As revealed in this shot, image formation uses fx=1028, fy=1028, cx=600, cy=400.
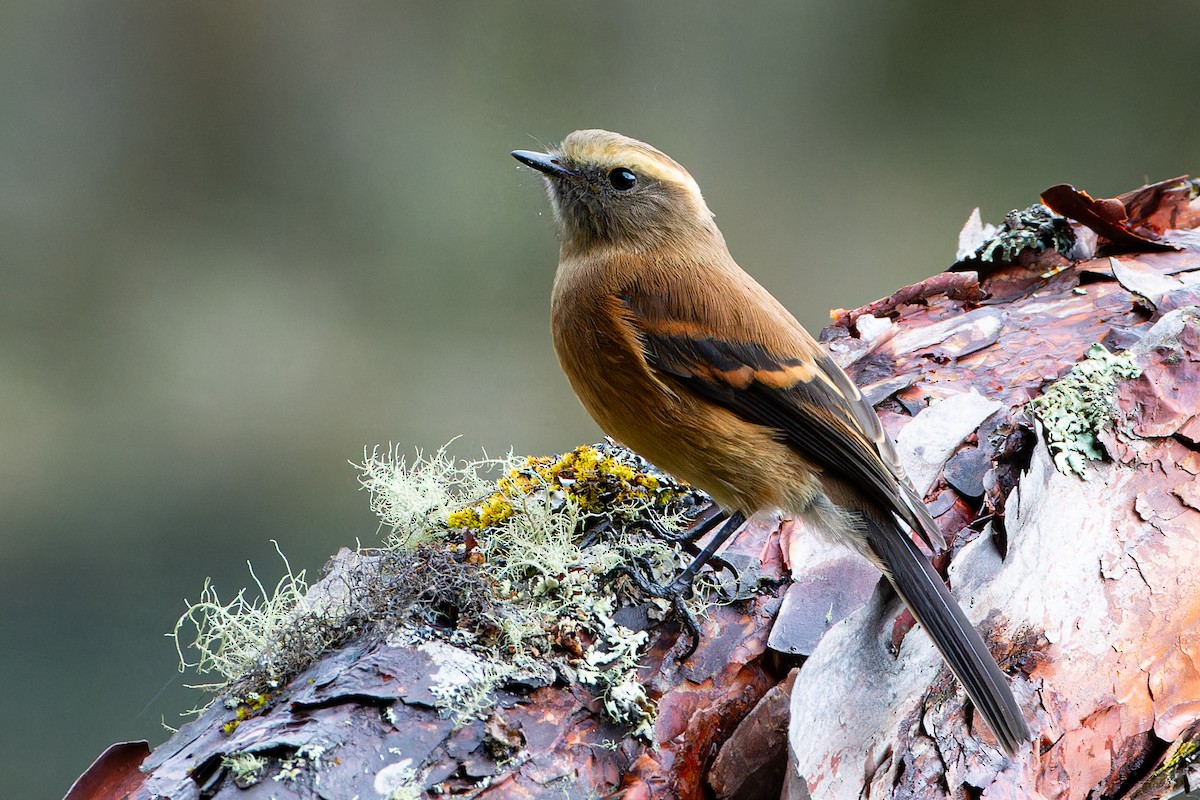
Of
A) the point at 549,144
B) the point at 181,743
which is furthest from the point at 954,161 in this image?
the point at 181,743

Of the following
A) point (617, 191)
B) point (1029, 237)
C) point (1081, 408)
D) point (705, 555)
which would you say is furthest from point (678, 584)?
point (1029, 237)

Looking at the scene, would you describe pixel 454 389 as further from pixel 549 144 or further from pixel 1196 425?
pixel 1196 425

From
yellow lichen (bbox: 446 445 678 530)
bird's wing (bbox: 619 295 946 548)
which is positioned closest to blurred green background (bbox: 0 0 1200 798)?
bird's wing (bbox: 619 295 946 548)

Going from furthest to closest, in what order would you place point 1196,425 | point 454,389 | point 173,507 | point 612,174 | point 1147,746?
point 454,389
point 173,507
point 612,174
point 1196,425
point 1147,746

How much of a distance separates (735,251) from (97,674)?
3612 mm

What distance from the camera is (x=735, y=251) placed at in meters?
5.54

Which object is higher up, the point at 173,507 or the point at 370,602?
the point at 370,602

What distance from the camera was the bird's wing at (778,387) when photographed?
8.10ft

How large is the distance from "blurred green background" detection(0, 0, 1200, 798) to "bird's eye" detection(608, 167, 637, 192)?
2.07ft

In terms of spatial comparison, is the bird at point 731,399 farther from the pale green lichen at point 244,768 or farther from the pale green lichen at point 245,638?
the pale green lichen at point 244,768

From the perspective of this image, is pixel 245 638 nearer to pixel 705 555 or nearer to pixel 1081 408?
pixel 705 555

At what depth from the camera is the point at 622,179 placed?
2932 mm

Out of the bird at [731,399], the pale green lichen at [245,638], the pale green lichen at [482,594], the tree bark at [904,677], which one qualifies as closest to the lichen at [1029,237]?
the tree bark at [904,677]

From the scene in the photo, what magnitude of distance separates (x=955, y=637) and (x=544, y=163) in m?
1.70
